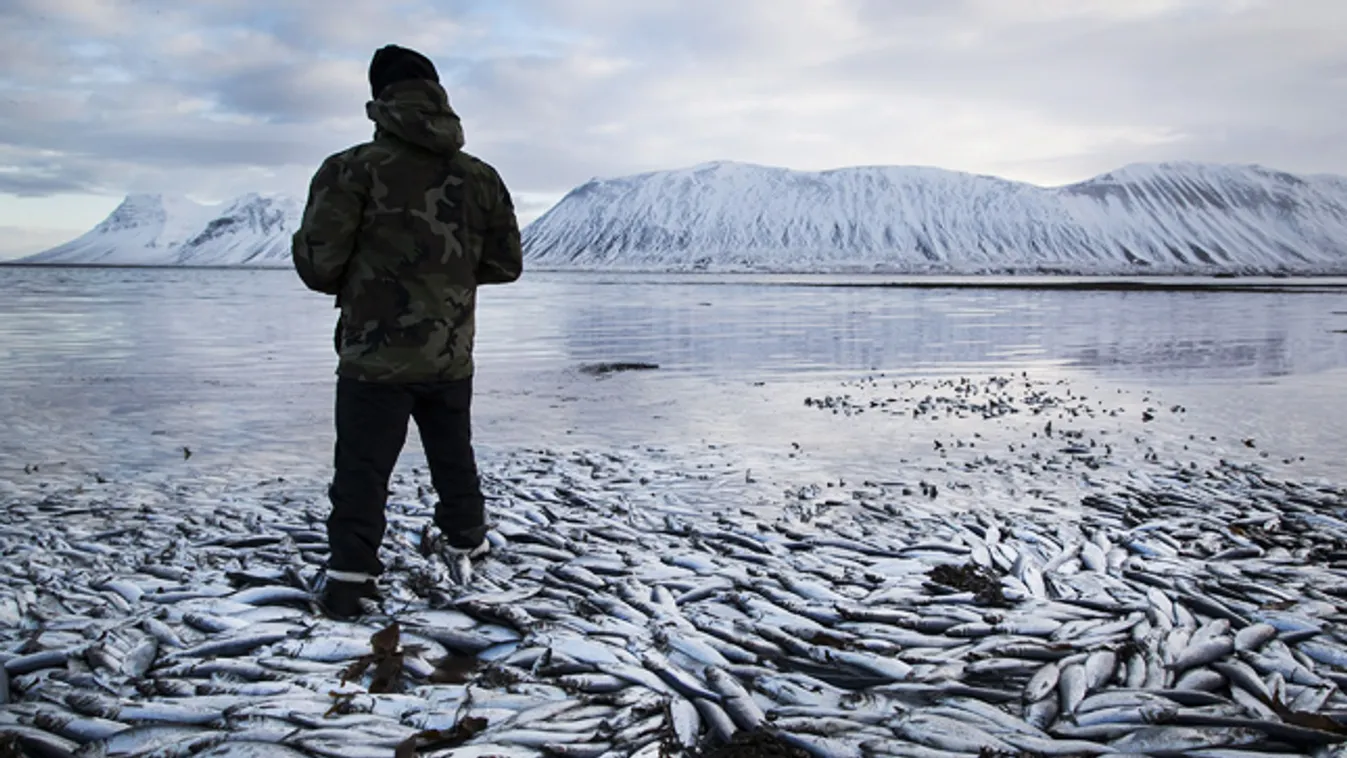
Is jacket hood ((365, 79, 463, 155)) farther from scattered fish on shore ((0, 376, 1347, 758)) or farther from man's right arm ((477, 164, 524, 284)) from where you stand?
scattered fish on shore ((0, 376, 1347, 758))

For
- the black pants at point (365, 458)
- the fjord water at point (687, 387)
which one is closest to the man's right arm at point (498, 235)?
the black pants at point (365, 458)

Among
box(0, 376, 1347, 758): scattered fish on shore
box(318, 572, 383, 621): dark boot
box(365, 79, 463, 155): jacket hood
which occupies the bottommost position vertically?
box(0, 376, 1347, 758): scattered fish on shore

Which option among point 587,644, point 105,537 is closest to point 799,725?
point 587,644

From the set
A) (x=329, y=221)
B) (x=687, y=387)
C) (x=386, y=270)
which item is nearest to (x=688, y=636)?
(x=386, y=270)

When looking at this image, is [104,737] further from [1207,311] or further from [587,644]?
[1207,311]

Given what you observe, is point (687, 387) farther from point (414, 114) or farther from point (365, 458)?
point (414, 114)

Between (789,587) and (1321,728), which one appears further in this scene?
(789,587)

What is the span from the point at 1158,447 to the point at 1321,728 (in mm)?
8728

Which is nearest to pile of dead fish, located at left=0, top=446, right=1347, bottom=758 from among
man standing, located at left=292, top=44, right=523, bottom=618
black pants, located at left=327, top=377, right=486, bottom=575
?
black pants, located at left=327, top=377, right=486, bottom=575

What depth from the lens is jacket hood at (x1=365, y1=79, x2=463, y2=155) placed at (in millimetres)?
5996

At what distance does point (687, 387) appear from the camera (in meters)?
19.0

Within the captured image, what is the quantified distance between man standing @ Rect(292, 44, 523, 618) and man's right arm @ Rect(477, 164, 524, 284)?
0.08m

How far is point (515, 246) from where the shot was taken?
6.80 metres

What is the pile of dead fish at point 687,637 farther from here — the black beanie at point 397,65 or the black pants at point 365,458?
the black beanie at point 397,65
